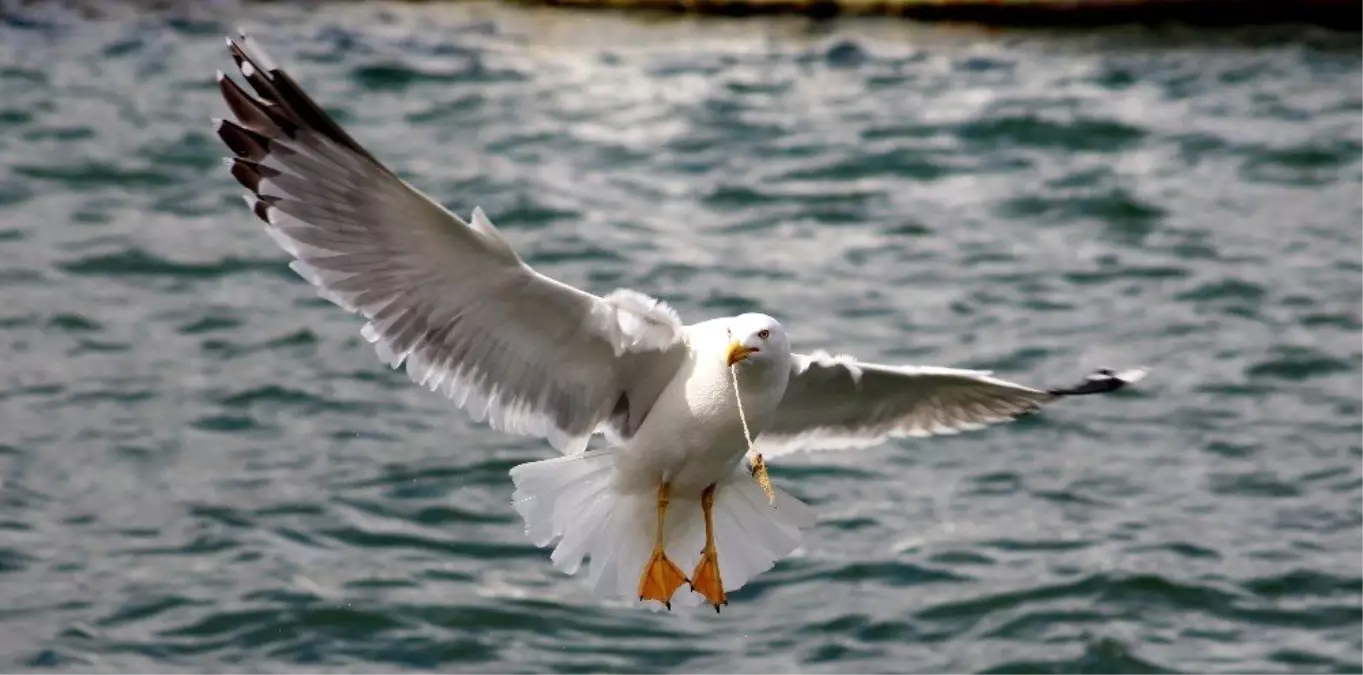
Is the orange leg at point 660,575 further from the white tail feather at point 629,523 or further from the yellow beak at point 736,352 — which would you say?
the yellow beak at point 736,352

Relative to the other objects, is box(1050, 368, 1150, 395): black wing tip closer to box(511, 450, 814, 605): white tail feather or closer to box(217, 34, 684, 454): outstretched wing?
box(511, 450, 814, 605): white tail feather

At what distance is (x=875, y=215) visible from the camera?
12.3 meters

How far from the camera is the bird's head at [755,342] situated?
5.63 metres

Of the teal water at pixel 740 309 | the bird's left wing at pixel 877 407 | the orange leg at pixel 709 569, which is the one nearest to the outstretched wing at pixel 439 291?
the orange leg at pixel 709 569

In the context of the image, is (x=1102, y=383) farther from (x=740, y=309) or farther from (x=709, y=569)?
(x=740, y=309)

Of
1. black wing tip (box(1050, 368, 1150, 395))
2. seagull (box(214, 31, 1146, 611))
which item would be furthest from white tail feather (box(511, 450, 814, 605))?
black wing tip (box(1050, 368, 1150, 395))

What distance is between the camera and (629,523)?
251 inches

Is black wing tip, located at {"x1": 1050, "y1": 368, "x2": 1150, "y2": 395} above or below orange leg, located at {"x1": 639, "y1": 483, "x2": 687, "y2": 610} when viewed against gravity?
above

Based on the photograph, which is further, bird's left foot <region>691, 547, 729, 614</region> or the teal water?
the teal water

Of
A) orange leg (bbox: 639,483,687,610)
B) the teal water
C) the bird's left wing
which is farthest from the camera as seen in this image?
the teal water

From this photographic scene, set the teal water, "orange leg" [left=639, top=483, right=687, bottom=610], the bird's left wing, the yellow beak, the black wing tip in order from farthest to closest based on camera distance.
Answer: the teal water → the bird's left wing → the black wing tip → "orange leg" [left=639, top=483, right=687, bottom=610] → the yellow beak

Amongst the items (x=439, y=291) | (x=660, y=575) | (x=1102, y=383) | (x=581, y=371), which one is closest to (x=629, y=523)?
(x=660, y=575)

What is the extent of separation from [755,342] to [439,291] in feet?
3.08

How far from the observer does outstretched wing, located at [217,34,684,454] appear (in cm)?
574
